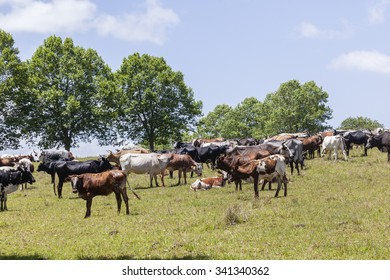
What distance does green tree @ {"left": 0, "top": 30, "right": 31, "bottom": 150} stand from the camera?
47.9 metres

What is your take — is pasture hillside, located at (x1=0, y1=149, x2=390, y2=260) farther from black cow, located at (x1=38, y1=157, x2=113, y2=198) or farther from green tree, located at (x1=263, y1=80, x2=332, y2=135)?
green tree, located at (x1=263, y1=80, x2=332, y2=135)

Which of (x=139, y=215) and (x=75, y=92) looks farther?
(x=75, y=92)

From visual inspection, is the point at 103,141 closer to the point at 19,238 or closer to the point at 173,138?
the point at 173,138

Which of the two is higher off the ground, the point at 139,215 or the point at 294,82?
the point at 294,82

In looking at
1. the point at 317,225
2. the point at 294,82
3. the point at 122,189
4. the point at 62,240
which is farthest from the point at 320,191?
the point at 294,82

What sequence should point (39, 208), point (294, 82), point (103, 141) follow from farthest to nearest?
point (294, 82) → point (103, 141) → point (39, 208)

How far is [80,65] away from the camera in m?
54.3

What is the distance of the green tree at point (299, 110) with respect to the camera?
8212 centimetres

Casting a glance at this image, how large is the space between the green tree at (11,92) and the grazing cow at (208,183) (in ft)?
103

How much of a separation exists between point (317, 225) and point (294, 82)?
77.5 meters

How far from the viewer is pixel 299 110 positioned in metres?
83.8

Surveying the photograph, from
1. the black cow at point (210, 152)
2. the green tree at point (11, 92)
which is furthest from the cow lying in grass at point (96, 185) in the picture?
the green tree at point (11, 92)

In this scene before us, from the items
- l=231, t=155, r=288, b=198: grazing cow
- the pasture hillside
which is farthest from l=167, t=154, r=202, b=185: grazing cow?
l=231, t=155, r=288, b=198: grazing cow

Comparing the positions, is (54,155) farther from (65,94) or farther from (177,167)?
(177,167)
